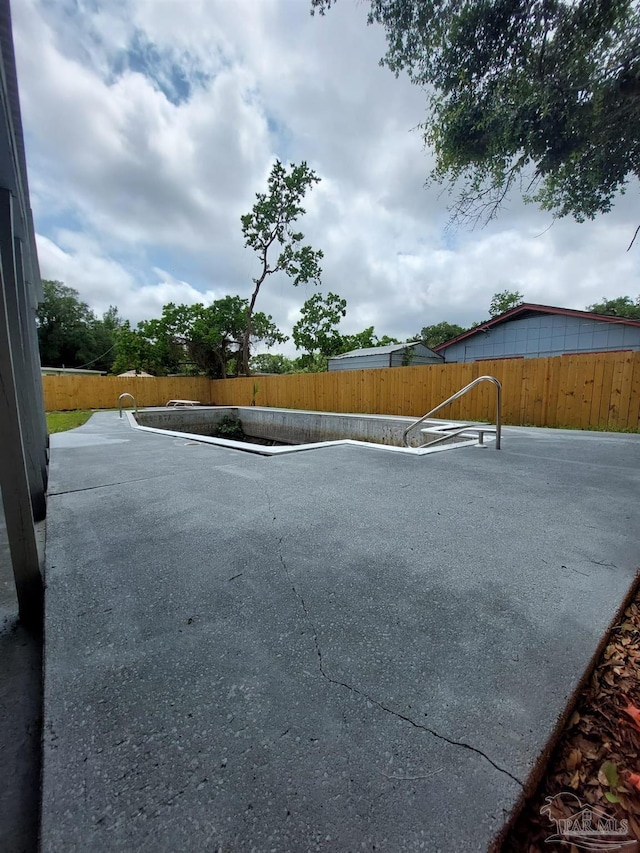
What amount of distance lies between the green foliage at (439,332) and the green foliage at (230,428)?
2462 centimetres

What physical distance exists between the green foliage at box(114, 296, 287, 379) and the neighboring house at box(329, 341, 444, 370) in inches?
240

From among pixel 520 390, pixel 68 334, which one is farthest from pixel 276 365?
pixel 520 390

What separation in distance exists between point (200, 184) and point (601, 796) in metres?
13.9

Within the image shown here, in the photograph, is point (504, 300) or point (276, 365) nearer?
point (504, 300)

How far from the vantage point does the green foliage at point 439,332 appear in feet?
106

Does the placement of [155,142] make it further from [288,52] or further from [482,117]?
[482,117]

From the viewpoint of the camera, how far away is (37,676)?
112cm

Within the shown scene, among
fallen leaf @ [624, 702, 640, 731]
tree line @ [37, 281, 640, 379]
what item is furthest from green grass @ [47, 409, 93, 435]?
fallen leaf @ [624, 702, 640, 731]

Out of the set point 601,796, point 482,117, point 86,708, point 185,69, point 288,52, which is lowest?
point 601,796

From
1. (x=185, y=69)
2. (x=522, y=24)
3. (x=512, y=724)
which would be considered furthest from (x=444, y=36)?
(x=512, y=724)

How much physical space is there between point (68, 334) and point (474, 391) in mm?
35049

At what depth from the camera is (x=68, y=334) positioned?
3000 cm

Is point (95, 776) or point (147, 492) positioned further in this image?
point (147, 492)

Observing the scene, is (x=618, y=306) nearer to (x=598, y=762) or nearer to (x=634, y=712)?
(x=634, y=712)
